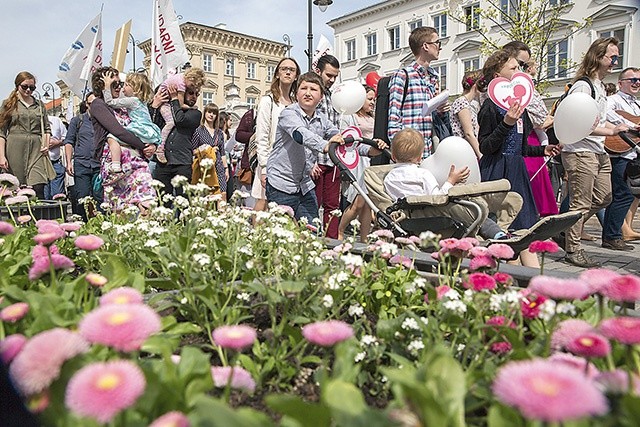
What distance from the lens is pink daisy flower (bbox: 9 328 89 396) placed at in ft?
2.37

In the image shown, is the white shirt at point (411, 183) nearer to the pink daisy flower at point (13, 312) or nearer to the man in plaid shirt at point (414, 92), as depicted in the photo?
the man in plaid shirt at point (414, 92)

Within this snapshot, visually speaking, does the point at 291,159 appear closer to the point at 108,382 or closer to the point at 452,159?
the point at 452,159

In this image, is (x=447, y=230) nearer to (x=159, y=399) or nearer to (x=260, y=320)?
(x=260, y=320)

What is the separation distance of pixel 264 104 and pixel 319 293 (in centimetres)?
347

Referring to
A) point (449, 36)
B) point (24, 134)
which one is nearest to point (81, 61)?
point (24, 134)

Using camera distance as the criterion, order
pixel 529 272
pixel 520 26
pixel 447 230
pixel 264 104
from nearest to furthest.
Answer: pixel 529 272 → pixel 447 230 → pixel 264 104 → pixel 520 26

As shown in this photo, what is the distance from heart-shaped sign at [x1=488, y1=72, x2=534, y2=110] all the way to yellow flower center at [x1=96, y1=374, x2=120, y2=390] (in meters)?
3.73

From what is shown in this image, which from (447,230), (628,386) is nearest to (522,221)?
(447,230)

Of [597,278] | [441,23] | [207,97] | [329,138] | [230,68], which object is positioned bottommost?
[597,278]

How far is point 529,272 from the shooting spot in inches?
77.8

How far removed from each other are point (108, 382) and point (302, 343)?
74 centimetres

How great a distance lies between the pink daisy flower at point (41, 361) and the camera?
723mm

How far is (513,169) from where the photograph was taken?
404cm

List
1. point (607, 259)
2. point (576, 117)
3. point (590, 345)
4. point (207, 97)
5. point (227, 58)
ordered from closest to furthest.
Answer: point (590, 345) < point (576, 117) < point (607, 259) < point (207, 97) < point (227, 58)
